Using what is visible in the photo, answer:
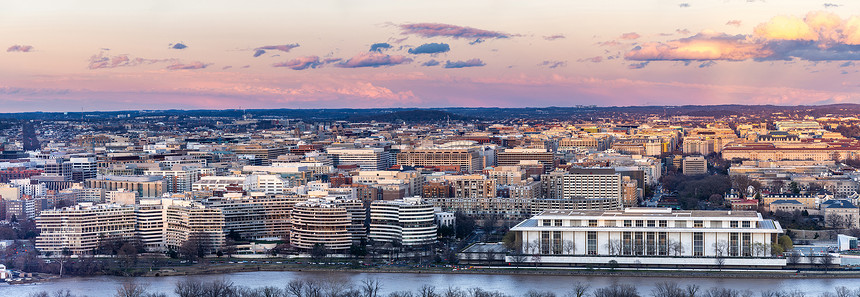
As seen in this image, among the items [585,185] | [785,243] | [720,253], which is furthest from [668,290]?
[585,185]

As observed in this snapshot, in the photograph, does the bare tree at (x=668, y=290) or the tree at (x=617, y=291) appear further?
the bare tree at (x=668, y=290)

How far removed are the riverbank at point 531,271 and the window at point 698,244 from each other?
969 mm

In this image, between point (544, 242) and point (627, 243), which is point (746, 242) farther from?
point (544, 242)

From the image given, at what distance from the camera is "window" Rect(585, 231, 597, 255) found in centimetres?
3544

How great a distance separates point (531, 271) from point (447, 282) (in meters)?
2.61

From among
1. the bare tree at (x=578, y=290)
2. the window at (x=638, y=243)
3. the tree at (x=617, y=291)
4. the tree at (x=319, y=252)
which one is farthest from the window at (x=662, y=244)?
the tree at (x=319, y=252)

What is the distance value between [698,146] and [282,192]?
42.8 metres

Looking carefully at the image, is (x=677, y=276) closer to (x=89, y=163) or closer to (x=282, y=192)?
(x=282, y=192)

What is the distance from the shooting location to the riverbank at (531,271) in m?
33.1

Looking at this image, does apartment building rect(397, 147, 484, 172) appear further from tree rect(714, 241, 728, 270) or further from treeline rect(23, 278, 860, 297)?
treeline rect(23, 278, 860, 297)

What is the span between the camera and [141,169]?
180 feet

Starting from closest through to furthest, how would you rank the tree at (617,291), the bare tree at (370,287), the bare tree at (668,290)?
1. the tree at (617,291)
2. the bare tree at (668,290)
3. the bare tree at (370,287)

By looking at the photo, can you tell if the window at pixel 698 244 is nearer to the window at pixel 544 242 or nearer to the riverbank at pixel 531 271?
the riverbank at pixel 531 271

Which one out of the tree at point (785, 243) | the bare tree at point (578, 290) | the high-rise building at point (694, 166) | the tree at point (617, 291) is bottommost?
the bare tree at point (578, 290)
